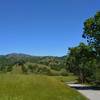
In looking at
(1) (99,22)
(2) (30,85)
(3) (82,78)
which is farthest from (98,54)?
(3) (82,78)

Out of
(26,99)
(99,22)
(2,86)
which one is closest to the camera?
(26,99)

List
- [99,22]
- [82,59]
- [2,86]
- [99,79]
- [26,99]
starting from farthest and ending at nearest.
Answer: [99,79] → [82,59] → [99,22] → [2,86] → [26,99]

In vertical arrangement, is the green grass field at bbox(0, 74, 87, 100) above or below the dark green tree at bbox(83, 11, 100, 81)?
below

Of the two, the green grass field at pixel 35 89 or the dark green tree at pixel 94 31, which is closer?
the green grass field at pixel 35 89

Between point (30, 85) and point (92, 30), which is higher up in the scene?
point (92, 30)

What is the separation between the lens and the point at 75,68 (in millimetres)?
107750

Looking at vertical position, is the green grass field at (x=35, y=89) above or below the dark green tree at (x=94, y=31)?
below

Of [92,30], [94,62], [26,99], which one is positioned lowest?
[26,99]

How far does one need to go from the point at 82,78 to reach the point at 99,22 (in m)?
50.5

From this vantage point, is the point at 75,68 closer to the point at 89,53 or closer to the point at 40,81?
the point at 89,53

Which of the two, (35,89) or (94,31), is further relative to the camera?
(94,31)

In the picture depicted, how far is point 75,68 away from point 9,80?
74223mm

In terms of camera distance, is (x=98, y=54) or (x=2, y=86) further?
(x=98, y=54)

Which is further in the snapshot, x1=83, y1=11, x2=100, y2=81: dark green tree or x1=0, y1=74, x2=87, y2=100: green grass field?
→ x1=83, y1=11, x2=100, y2=81: dark green tree
